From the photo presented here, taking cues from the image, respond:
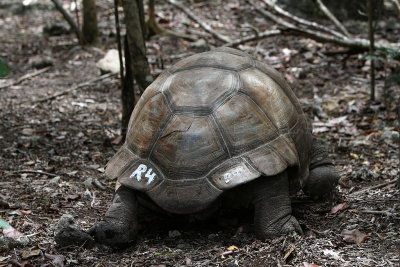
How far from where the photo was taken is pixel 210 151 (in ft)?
10.6

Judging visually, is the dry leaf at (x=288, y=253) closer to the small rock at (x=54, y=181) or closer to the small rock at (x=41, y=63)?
the small rock at (x=54, y=181)

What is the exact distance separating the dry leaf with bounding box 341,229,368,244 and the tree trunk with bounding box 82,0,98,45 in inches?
263

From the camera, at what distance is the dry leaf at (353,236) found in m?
3.15

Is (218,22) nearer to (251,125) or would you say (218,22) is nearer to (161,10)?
(161,10)

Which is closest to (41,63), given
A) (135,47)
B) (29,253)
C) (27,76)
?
(27,76)

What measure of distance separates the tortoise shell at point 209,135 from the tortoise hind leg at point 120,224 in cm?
12

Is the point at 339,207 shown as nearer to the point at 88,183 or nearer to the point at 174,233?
the point at 174,233

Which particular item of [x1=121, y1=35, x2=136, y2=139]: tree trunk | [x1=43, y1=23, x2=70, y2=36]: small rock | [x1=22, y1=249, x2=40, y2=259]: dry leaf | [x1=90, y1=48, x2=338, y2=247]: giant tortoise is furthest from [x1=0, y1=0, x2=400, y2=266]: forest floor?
[x1=121, y1=35, x2=136, y2=139]: tree trunk

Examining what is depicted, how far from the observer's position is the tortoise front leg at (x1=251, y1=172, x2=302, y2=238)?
3.27m

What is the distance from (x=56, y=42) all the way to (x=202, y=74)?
667 cm

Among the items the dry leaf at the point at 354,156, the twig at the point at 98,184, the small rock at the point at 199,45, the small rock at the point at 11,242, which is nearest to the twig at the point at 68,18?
the small rock at the point at 199,45

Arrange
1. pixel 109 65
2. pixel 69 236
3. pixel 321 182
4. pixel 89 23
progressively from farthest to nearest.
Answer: pixel 89 23 → pixel 109 65 → pixel 321 182 → pixel 69 236

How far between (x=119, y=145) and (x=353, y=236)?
8.91ft

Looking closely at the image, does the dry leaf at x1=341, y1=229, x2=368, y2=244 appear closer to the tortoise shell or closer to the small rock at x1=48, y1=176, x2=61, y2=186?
the tortoise shell
